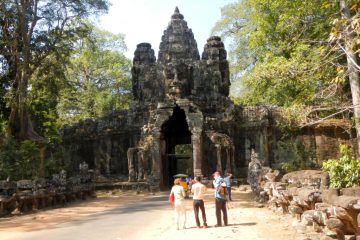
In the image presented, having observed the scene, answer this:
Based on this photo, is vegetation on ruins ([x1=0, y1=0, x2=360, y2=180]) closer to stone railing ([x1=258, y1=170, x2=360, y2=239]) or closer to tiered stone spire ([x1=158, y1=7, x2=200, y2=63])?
stone railing ([x1=258, y1=170, x2=360, y2=239])

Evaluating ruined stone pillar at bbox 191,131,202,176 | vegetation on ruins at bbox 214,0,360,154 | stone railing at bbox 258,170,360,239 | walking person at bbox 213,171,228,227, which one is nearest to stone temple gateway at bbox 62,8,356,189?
ruined stone pillar at bbox 191,131,202,176

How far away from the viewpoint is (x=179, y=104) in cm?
2266

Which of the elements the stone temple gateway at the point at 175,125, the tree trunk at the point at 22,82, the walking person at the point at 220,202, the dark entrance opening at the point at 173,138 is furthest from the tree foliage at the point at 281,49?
the tree trunk at the point at 22,82

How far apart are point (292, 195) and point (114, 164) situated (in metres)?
17.5

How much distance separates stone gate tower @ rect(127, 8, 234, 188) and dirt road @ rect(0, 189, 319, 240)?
7.41 meters

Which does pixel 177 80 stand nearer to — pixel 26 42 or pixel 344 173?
pixel 26 42

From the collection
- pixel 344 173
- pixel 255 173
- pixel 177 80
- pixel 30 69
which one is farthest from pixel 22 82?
pixel 344 173

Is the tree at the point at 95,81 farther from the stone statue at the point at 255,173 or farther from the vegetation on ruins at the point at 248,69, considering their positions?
the stone statue at the point at 255,173

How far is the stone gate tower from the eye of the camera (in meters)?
22.2

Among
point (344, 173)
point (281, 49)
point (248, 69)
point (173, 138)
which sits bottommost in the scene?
point (344, 173)

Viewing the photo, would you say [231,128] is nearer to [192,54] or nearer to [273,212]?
[192,54]

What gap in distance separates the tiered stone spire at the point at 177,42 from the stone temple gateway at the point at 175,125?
71 millimetres

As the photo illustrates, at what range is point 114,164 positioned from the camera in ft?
85.3

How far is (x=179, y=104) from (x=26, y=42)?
27.8ft
